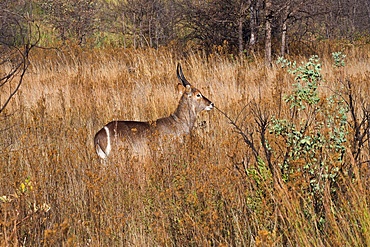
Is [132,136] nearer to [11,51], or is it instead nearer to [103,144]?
[103,144]


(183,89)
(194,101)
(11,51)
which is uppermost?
(11,51)

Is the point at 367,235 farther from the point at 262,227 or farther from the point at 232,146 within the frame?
the point at 232,146

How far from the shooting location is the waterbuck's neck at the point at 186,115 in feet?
20.9

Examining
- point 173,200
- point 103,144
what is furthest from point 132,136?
point 173,200

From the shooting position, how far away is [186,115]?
6457 millimetres

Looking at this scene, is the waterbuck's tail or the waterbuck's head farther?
the waterbuck's head

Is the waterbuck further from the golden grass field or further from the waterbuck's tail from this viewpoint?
the golden grass field

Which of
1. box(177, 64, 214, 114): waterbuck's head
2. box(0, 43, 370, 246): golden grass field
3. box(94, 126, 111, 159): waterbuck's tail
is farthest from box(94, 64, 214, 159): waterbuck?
box(177, 64, 214, 114): waterbuck's head

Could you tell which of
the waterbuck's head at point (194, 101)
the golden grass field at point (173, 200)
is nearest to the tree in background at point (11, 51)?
the golden grass field at point (173, 200)

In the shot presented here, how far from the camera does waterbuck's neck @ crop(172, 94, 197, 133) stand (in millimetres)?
6355

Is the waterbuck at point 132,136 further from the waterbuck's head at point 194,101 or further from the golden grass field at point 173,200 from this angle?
the waterbuck's head at point 194,101

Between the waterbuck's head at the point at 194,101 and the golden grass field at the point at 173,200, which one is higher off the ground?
the waterbuck's head at the point at 194,101

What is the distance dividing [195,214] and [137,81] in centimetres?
615

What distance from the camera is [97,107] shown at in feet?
24.4
